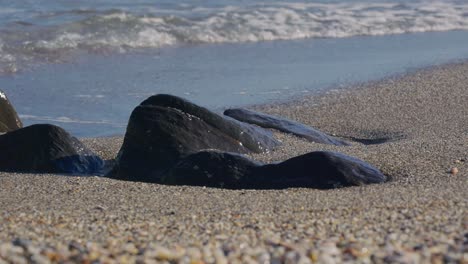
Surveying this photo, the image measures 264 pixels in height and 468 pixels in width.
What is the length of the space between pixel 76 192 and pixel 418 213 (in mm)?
1931

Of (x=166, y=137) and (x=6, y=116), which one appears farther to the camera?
(x=6, y=116)

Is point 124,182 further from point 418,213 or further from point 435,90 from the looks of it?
point 435,90

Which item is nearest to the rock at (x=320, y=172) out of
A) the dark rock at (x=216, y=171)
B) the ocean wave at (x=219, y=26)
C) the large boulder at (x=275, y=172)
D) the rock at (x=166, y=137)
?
the large boulder at (x=275, y=172)

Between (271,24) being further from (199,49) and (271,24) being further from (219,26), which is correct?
(199,49)

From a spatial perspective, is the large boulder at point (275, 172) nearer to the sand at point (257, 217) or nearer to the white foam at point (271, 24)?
the sand at point (257, 217)

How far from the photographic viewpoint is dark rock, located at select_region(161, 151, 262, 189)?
15.7 feet

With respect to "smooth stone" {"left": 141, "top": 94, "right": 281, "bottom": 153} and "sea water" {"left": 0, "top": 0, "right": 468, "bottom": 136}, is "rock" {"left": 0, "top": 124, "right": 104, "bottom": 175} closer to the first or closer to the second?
"smooth stone" {"left": 141, "top": 94, "right": 281, "bottom": 153}

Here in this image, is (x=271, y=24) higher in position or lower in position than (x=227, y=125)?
lower

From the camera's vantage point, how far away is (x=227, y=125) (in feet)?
18.5

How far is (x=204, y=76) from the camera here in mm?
9719

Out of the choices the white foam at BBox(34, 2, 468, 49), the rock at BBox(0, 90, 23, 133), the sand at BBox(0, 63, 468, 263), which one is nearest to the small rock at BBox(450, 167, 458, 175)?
the sand at BBox(0, 63, 468, 263)

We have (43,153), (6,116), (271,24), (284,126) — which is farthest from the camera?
(271,24)

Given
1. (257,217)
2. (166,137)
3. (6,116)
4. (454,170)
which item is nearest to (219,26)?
(6,116)

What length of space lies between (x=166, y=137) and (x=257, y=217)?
186cm
